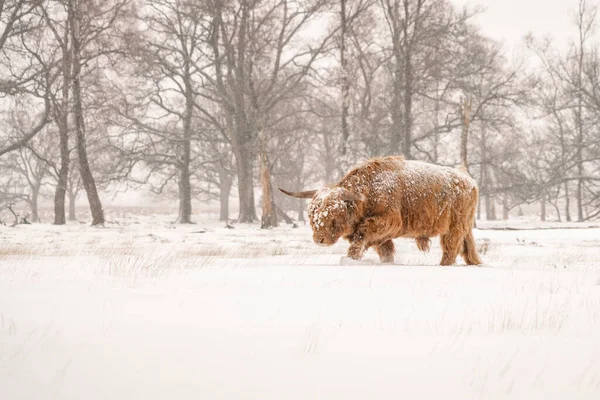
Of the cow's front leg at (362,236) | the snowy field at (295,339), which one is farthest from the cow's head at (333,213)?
the snowy field at (295,339)

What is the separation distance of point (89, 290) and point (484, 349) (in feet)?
9.03

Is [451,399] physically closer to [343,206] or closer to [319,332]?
[319,332]

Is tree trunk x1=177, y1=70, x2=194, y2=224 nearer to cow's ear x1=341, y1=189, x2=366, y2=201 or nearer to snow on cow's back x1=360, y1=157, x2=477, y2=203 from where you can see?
snow on cow's back x1=360, y1=157, x2=477, y2=203

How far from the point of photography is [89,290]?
3.51 m

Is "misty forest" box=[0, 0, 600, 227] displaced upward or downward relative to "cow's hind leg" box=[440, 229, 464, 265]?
upward

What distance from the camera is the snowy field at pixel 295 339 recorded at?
1.82 m

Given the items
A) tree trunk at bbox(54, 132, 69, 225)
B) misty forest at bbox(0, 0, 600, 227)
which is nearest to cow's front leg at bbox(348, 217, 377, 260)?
misty forest at bbox(0, 0, 600, 227)

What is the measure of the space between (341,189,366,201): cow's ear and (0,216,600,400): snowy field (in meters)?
1.98

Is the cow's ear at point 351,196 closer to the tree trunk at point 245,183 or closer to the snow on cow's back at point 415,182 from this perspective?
the snow on cow's back at point 415,182

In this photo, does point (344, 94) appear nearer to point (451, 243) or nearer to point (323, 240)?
point (451, 243)

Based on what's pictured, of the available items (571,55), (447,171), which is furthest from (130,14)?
(571,55)

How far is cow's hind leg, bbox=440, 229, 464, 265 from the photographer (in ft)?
21.5

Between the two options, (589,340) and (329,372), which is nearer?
(329,372)

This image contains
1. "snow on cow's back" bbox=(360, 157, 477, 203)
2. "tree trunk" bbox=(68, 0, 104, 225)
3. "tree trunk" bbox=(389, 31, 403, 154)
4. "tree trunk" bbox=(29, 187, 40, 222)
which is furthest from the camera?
"tree trunk" bbox=(29, 187, 40, 222)
